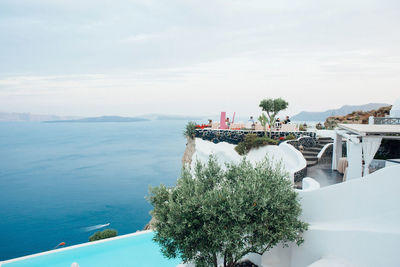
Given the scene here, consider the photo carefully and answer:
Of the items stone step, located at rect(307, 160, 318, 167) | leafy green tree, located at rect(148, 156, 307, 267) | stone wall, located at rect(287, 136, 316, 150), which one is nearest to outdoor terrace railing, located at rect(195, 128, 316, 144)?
stone wall, located at rect(287, 136, 316, 150)

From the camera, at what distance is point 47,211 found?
3516 cm

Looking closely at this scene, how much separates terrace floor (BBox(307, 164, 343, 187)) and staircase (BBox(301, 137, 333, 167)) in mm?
613

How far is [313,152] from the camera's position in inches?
561

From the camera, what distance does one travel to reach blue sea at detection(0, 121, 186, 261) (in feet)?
97.9

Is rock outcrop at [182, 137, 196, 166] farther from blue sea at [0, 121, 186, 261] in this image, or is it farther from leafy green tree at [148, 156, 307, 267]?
leafy green tree at [148, 156, 307, 267]

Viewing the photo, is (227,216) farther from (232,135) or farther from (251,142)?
(232,135)

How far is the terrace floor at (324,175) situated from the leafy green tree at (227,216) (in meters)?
4.32

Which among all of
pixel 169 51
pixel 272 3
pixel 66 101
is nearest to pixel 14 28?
pixel 66 101

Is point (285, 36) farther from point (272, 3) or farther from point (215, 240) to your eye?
point (215, 240)

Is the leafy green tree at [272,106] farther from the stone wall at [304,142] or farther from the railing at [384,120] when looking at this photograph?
the railing at [384,120]

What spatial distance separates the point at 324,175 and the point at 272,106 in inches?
343

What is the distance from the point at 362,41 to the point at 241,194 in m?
16.6

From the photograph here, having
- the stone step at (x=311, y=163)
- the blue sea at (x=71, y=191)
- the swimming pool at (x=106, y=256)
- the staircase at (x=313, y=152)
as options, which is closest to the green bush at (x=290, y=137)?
the staircase at (x=313, y=152)

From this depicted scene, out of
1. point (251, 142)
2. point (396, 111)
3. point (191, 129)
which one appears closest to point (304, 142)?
point (251, 142)
